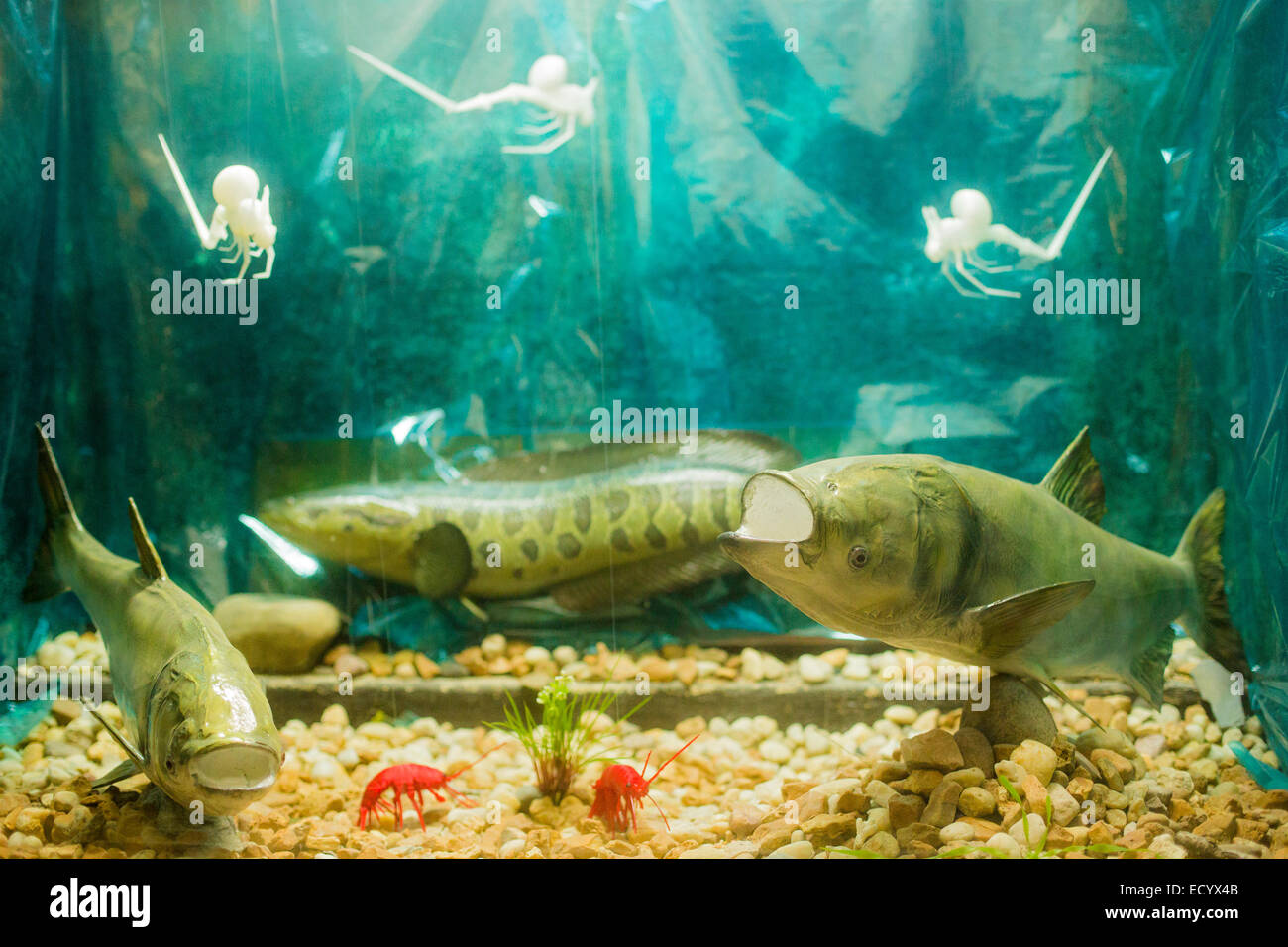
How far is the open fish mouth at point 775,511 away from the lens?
2.46 meters

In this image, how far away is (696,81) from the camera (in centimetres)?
422

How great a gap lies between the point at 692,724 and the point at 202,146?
135 inches

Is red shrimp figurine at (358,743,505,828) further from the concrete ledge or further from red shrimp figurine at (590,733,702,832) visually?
the concrete ledge

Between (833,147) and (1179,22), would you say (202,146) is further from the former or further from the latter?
(1179,22)

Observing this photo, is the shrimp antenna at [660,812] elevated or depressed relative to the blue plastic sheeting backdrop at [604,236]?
depressed

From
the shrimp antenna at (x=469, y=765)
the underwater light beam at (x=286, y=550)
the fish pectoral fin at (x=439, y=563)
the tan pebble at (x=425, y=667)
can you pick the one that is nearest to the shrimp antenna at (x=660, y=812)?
the shrimp antenna at (x=469, y=765)

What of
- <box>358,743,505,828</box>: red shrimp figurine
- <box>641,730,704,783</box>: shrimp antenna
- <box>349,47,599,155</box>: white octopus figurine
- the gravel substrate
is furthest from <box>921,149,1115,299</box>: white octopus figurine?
<box>358,743,505,828</box>: red shrimp figurine

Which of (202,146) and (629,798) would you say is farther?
(202,146)

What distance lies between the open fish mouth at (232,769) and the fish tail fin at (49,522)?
5.02ft

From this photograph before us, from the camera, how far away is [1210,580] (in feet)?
10.8

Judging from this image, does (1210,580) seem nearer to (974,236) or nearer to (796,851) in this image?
(974,236)

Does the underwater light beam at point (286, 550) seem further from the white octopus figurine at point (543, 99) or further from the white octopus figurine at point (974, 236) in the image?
the white octopus figurine at point (974, 236)
